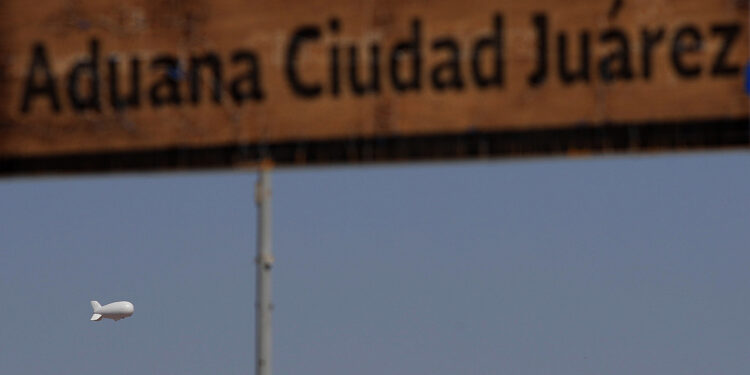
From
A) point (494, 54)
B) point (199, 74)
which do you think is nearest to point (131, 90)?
point (199, 74)

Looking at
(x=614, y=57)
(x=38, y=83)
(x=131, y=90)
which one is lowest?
(x=131, y=90)

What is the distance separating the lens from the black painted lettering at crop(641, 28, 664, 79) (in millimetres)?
17188

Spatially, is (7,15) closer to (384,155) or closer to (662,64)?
(384,155)

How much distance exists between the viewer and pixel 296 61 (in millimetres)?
18203

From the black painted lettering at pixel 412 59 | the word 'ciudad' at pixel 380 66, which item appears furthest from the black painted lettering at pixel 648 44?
the black painted lettering at pixel 412 59

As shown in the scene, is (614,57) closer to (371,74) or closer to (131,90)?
(371,74)

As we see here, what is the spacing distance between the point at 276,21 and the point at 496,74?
2683 mm

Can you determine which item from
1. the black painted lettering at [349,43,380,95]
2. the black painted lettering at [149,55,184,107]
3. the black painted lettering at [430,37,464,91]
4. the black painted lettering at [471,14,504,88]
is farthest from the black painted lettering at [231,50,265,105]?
the black painted lettering at [471,14,504,88]

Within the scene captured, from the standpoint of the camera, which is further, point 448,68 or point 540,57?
point 448,68

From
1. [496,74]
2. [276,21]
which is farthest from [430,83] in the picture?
[276,21]

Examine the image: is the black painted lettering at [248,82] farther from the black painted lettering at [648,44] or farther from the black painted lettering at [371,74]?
the black painted lettering at [648,44]

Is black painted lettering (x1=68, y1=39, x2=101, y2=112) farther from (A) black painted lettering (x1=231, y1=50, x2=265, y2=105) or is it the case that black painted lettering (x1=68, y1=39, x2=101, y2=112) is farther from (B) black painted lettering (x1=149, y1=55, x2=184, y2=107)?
(A) black painted lettering (x1=231, y1=50, x2=265, y2=105)

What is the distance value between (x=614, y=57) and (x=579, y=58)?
39 centimetres

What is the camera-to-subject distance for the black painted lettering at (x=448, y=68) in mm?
17672
